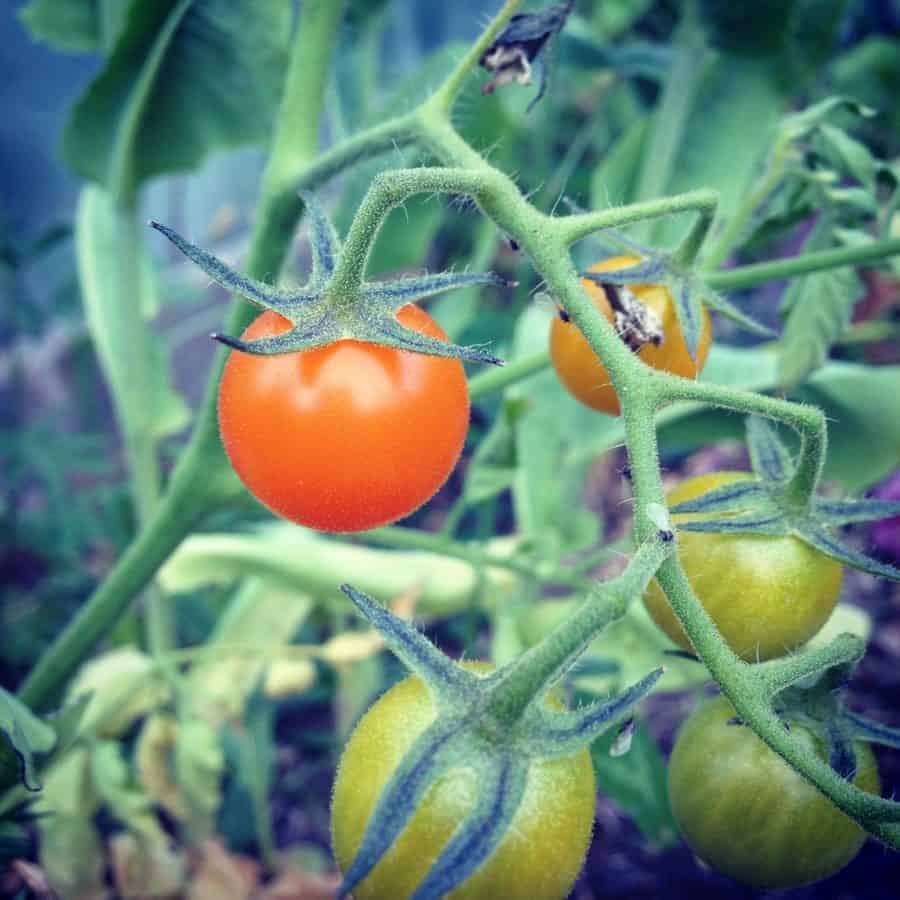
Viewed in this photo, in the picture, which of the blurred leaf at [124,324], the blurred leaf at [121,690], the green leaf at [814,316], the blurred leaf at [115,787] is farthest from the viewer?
the blurred leaf at [124,324]

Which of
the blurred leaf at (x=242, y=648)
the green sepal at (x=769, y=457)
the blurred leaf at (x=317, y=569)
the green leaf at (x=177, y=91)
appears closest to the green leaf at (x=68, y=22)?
the green leaf at (x=177, y=91)

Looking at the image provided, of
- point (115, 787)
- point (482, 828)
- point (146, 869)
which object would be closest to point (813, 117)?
point (482, 828)

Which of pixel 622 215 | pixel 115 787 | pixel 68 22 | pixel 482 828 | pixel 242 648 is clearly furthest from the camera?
pixel 68 22

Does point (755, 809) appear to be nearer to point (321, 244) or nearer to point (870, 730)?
point (870, 730)

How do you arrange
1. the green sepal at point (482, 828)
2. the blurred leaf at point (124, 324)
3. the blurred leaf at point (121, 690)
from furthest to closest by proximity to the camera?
the blurred leaf at point (124, 324), the blurred leaf at point (121, 690), the green sepal at point (482, 828)

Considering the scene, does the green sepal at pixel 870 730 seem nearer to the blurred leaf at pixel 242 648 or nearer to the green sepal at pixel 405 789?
the green sepal at pixel 405 789

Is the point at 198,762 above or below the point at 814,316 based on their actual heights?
below
